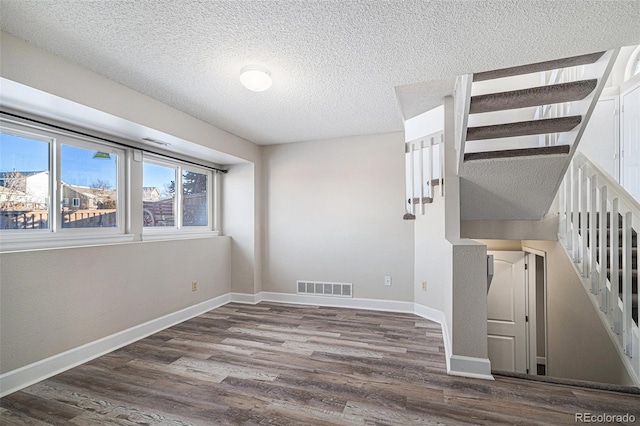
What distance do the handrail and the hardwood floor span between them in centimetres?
180

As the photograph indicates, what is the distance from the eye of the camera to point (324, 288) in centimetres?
412

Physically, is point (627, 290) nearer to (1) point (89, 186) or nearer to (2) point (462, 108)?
(2) point (462, 108)

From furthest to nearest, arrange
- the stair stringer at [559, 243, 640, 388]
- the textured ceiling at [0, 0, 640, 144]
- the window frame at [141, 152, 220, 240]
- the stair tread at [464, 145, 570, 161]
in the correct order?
the window frame at [141, 152, 220, 240]
the stair tread at [464, 145, 570, 161]
the stair stringer at [559, 243, 640, 388]
the textured ceiling at [0, 0, 640, 144]

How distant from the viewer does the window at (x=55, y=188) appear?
Result: 7.35ft

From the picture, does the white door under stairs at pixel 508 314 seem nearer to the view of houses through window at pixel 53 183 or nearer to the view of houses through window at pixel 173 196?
the view of houses through window at pixel 173 196

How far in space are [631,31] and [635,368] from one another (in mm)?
2141

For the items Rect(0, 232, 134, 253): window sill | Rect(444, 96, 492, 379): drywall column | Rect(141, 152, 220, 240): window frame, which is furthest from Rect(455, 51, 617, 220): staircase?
Rect(0, 232, 134, 253): window sill

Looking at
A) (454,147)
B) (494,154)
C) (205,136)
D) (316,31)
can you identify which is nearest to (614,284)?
(494,154)

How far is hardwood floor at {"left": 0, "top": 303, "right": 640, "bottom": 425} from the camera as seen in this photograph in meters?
1.76

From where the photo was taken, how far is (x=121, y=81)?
2.38 m

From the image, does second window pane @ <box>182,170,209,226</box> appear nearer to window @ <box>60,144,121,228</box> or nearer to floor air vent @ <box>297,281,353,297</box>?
window @ <box>60,144,121,228</box>

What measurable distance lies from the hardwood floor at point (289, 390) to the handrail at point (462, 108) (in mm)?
1805

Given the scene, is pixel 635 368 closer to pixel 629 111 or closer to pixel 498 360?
pixel 498 360

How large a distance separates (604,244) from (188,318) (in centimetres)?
409
